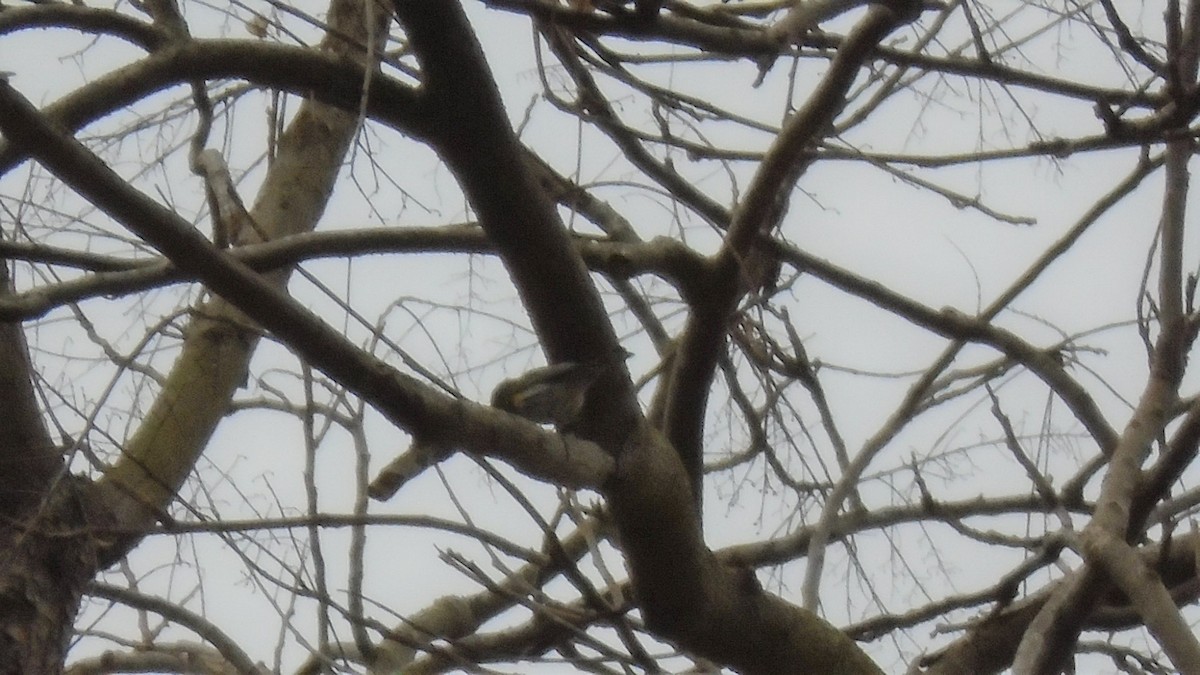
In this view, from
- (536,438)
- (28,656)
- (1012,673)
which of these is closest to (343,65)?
(536,438)

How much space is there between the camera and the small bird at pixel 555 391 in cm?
176

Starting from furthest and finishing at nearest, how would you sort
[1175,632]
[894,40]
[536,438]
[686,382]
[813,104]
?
[894,40] < [686,382] < [813,104] < [536,438] < [1175,632]

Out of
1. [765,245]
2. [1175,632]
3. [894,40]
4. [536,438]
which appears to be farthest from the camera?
[894,40]

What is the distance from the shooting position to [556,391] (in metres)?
1.77

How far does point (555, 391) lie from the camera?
1.77 metres

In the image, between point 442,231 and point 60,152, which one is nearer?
point 60,152

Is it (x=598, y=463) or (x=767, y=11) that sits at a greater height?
(x=767, y=11)

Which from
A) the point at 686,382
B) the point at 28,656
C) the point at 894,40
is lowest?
the point at 28,656

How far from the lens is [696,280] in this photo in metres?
2.02

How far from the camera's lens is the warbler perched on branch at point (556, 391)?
176 centimetres

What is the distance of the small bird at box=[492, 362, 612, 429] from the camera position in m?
1.76

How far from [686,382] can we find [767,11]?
2.54 feet

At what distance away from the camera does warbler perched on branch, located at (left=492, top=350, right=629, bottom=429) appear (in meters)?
1.76

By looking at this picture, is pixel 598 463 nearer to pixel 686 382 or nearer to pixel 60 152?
pixel 686 382
